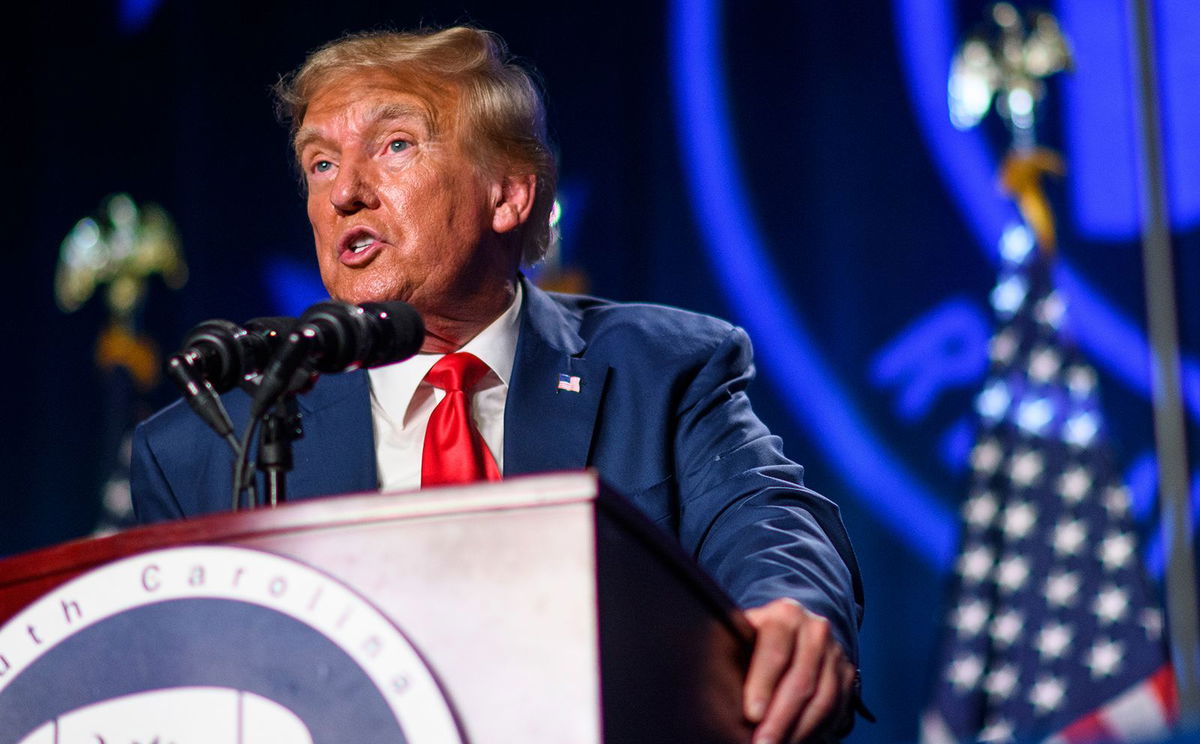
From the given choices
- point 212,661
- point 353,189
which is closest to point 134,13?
point 353,189

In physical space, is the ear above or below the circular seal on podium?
above

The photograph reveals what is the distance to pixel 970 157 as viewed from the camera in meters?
3.49

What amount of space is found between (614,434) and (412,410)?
28cm

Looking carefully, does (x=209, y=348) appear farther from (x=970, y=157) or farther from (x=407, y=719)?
(x=970, y=157)

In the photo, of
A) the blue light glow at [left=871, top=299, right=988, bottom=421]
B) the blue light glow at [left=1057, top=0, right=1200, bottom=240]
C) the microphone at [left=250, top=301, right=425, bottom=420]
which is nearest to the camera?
the microphone at [left=250, top=301, right=425, bottom=420]

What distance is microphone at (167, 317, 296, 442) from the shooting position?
3.85 feet

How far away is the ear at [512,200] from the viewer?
6.93ft

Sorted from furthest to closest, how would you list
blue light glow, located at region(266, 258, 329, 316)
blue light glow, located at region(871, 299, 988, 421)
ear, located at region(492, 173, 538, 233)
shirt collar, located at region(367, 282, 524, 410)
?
blue light glow, located at region(266, 258, 329, 316) → blue light glow, located at region(871, 299, 988, 421) → ear, located at region(492, 173, 538, 233) → shirt collar, located at region(367, 282, 524, 410)

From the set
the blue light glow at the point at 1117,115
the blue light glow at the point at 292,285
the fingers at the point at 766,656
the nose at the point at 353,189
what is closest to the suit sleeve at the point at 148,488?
the nose at the point at 353,189

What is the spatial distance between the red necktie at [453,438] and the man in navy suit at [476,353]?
13mm

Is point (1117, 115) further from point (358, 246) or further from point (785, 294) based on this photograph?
point (358, 246)

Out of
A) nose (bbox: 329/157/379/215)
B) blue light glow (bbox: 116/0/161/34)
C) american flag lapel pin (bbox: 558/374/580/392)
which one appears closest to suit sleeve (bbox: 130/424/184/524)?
nose (bbox: 329/157/379/215)

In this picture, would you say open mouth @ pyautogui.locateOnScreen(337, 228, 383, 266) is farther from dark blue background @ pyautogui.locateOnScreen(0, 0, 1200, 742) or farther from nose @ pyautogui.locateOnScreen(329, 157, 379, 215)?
dark blue background @ pyautogui.locateOnScreen(0, 0, 1200, 742)

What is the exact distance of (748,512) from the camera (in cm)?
151
